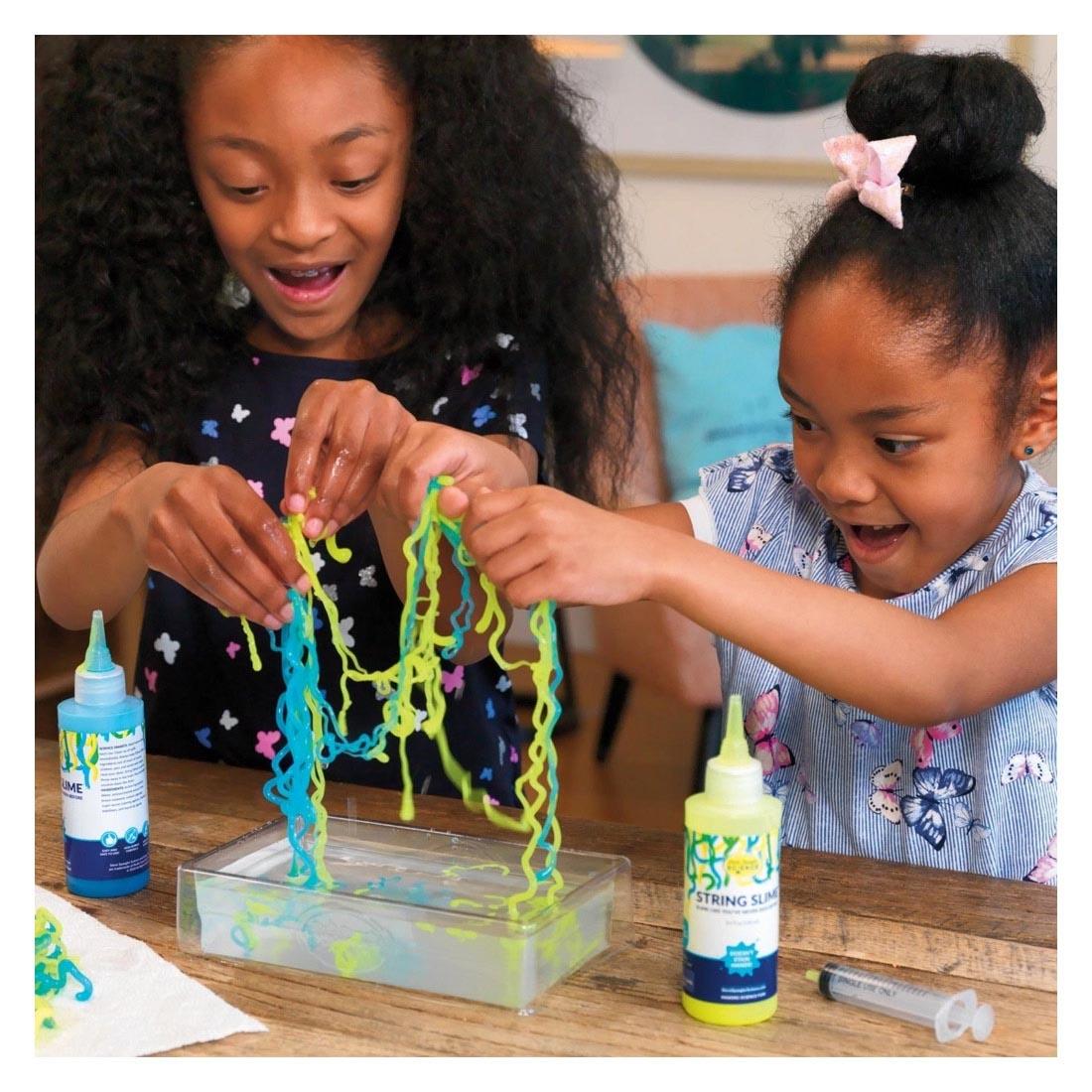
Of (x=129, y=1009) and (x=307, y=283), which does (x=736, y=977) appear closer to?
(x=129, y=1009)

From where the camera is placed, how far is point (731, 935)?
0.73 metres

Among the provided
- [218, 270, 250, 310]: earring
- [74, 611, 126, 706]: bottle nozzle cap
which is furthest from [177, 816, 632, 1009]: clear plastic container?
[218, 270, 250, 310]: earring

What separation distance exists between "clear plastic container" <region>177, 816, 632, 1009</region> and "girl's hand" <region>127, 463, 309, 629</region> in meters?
0.14

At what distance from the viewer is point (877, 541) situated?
40.6 inches

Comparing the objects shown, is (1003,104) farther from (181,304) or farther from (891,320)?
(181,304)

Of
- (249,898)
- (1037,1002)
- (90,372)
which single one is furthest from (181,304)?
(1037,1002)

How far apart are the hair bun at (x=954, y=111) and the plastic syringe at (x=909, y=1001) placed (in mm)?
513

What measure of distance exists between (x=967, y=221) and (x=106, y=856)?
2.18 feet

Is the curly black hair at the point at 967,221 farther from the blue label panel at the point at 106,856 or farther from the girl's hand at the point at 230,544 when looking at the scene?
the blue label panel at the point at 106,856

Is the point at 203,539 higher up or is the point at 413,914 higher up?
the point at 203,539

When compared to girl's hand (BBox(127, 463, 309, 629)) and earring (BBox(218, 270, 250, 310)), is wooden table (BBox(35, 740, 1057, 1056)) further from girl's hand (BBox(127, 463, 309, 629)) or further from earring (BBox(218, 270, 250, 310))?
earring (BBox(218, 270, 250, 310))

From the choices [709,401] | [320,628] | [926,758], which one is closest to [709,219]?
[709,401]

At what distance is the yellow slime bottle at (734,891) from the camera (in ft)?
2.39

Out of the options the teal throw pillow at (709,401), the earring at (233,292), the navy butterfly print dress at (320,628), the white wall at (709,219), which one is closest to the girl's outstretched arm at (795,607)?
the navy butterfly print dress at (320,628)
